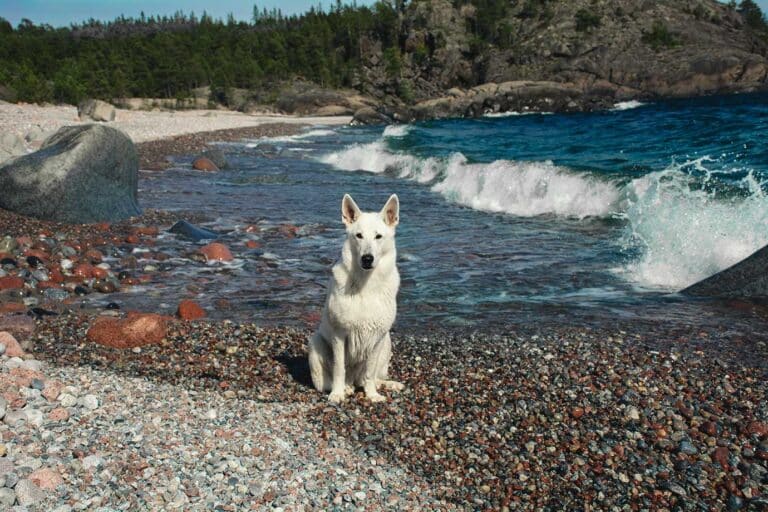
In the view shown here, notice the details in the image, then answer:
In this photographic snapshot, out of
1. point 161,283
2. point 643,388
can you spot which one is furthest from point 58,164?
point 643,388

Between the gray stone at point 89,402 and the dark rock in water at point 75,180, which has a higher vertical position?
the dark rock in water at point 75,180

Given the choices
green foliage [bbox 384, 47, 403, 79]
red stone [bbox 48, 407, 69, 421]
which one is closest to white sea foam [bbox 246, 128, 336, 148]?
red stone [bbox 48, 407, 69, 421]

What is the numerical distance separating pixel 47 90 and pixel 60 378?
6445 centimetres

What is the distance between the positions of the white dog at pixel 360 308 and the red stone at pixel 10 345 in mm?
2954

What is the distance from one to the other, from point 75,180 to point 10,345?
8.99 m

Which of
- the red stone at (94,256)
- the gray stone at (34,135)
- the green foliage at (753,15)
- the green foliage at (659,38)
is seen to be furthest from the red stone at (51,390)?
the green foliage at (753,15)

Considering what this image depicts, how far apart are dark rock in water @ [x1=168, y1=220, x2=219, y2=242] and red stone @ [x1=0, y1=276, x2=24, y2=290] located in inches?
175

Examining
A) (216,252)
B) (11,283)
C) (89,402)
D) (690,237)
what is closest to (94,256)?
(11,283)

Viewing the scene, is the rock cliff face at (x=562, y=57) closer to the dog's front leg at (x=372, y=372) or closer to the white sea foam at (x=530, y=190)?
the white sea foam at (x=530, y=190)

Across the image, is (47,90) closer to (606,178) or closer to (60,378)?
(606,178)

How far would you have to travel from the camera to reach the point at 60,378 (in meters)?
5.93

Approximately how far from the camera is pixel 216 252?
1273 centimetres

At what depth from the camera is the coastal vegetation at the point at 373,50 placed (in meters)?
93.4

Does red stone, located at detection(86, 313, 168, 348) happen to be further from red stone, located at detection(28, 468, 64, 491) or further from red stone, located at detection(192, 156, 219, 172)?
red stone, located at detection(192, 156, 219, 172)
